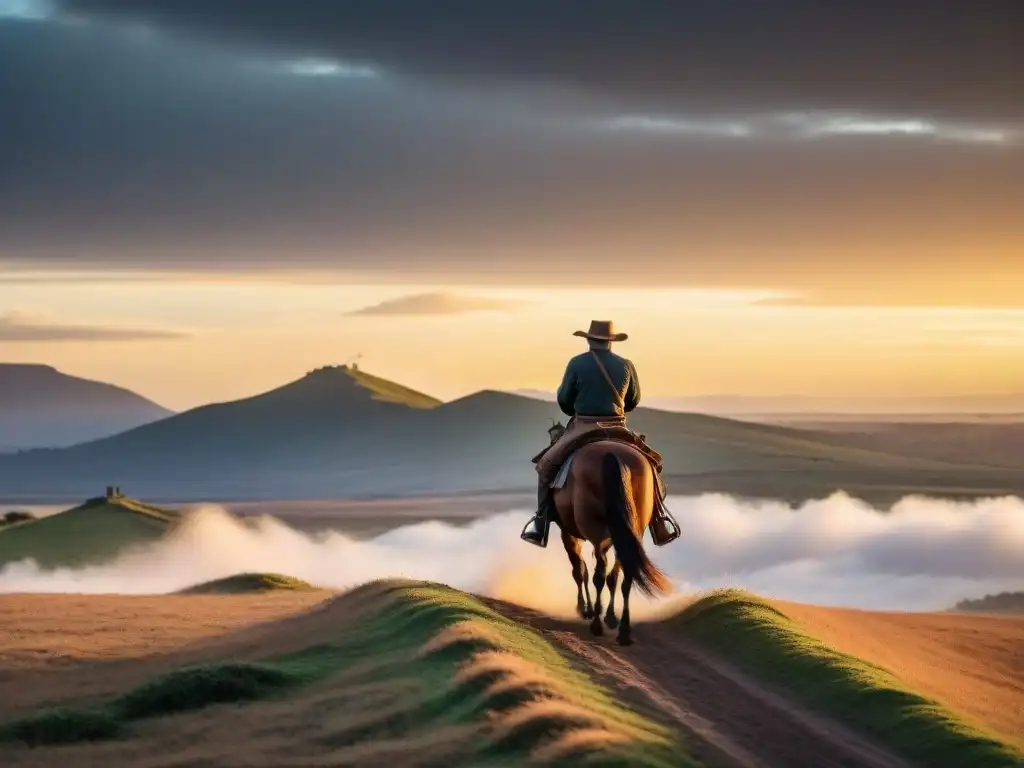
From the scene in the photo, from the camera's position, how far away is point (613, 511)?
24.2 meters

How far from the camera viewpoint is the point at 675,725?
18.9 m

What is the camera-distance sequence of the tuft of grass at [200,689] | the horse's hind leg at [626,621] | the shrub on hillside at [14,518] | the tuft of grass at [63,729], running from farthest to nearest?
the shrub on hillside at [14,518]
the horse's hind leg at [626,621]
the tuft of grass at [200,689]
the tuft of grass at [63,729]

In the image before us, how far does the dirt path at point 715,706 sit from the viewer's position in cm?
1817

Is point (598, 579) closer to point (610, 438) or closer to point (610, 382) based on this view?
point (610, 438)

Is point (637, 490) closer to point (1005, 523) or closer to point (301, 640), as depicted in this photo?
point (301, 640)

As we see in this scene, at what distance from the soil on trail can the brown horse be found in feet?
11.0

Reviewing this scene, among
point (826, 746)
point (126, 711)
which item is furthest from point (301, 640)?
point (826, 746)

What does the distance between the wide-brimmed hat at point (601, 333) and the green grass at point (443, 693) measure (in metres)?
4.77

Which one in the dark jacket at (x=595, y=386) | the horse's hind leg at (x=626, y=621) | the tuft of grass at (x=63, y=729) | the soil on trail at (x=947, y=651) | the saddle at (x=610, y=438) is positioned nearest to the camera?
the tuft of grass at (x=63, y=729)

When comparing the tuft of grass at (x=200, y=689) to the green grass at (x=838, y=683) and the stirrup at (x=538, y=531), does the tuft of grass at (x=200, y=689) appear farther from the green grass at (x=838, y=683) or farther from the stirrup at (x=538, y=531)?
the green grass at (x=838, y=683)

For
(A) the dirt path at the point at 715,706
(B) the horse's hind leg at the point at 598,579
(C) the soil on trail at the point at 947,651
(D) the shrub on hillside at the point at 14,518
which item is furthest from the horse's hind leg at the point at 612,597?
(D) the shrub on hillside at the point at 14,518

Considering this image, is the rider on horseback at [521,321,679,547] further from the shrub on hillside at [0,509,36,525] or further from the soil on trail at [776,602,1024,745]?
the shrub on hillside at [0,509,36,525]

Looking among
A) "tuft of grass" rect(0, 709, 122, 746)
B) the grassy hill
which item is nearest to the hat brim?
"tuft of grass" rect(0, 709, 122, 746)

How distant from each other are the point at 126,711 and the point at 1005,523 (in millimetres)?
146438
